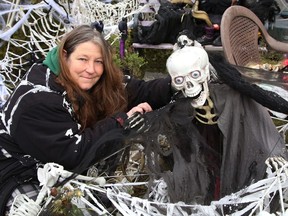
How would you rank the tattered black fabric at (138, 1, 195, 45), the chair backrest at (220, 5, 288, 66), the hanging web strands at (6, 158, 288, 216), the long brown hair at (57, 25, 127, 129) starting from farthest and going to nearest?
the tattered black fabric at (138, 1, 195, 45) < the chair backrest at (220, 5, 288, 66) < the long brown hair at (57, 25, 127, 129) < the hanging web strands at (6, 158, 288, 216)

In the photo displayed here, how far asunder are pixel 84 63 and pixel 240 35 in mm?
1404

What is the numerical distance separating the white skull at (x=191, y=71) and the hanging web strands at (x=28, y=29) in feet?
6.34

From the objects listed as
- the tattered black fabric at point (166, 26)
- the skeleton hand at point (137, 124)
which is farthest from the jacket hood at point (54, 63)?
the tattered black fabric at point (166, 26)

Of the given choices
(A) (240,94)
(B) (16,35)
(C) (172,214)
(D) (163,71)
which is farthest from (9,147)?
(D) (163,71)

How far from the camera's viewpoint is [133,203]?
5.09 feet

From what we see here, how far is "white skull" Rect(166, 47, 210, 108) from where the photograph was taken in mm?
1705

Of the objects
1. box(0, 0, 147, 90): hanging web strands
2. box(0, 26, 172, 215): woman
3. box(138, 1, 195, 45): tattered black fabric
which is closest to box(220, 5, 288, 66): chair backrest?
box(0, 26, 172, 215): woman

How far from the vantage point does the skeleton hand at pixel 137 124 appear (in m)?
1.64

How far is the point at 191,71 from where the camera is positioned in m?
1.71

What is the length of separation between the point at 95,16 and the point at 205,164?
9.34 ft

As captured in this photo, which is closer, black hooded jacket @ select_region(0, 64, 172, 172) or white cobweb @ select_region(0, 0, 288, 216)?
white cobweb @ select_region(0, 0, 288, 216)

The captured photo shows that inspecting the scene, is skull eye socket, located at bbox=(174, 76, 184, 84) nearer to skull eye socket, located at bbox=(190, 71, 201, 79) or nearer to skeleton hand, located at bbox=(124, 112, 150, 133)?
skull eye socket, located at bbox=(190, 71, 201, 79)

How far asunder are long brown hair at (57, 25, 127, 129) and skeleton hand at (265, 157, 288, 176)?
0.73m

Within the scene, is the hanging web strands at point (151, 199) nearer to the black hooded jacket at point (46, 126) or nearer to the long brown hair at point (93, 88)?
the black hooded jacket at point (46, 126)
